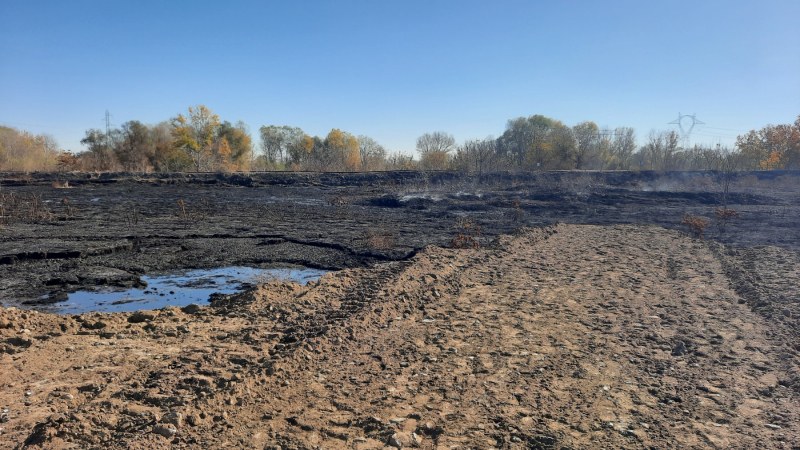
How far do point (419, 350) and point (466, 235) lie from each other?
9126mm

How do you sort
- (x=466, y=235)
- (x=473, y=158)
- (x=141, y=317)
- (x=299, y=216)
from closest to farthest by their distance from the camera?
(x=141, y=317)
(x=466, y=235)
(x=299, y=216)
(x=473, y=158)

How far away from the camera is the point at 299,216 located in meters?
19.5

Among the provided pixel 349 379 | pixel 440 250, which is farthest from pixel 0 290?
pixel 440 250

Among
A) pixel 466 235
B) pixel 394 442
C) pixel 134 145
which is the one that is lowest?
pixel 394 442

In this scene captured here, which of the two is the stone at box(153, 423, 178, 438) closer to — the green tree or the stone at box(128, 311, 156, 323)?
the stone at box(128, 311, 156, 323)

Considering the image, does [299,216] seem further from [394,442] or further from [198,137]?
[198,137]

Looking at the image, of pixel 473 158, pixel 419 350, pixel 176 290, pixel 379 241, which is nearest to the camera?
pixel 419 350

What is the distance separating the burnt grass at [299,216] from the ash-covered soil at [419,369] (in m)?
3.71

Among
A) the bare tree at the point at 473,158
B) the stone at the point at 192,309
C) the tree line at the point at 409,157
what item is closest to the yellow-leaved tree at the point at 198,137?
the tree line at the point at 409,157

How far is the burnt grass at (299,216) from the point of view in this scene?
11180 millimetres

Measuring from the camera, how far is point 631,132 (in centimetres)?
6800

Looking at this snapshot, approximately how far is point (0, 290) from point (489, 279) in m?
8.72

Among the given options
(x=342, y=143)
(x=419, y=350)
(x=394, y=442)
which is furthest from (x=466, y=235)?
(x=342, y=143)

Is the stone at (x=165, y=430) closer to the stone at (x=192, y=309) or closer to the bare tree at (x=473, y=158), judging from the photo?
the stone at (x=192, y=309)
